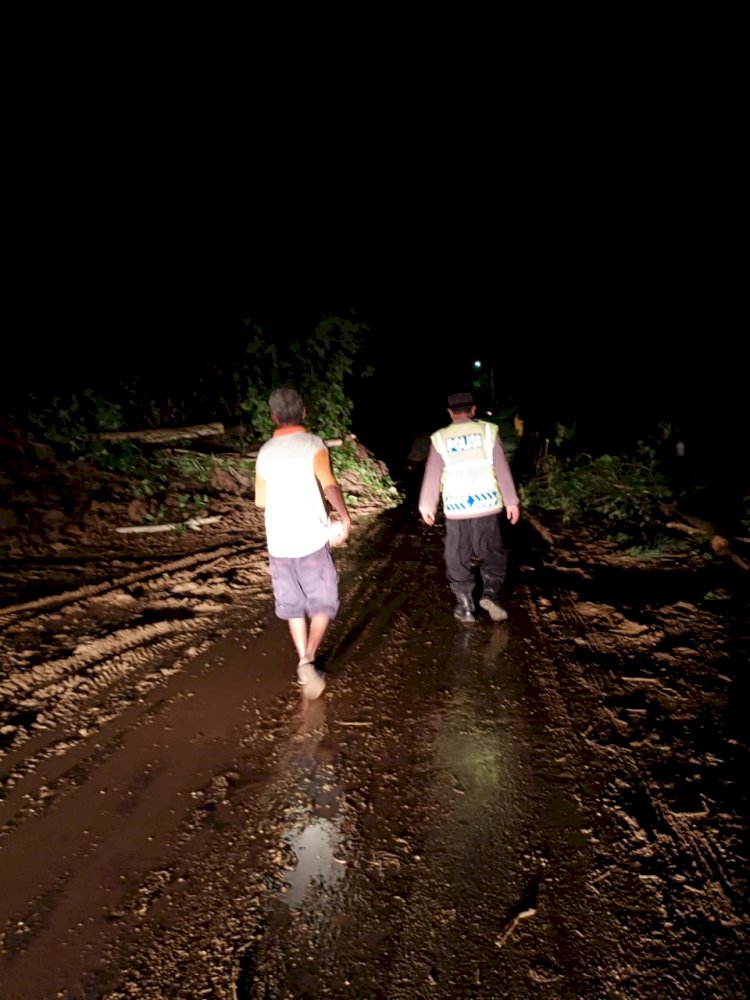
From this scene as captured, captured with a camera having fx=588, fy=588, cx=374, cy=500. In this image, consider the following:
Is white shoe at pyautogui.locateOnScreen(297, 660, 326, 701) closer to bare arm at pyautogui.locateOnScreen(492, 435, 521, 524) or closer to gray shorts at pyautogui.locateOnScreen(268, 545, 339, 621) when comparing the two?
gray shorts at pyautogui.locateOnScreen(268, 545, 339, 621)

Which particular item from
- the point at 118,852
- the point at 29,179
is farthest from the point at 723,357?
the point at 29,179

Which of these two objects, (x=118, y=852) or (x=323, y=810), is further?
(x=323, y=810)

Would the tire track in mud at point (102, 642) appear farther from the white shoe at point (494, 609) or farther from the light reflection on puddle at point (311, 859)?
the white shoe at point (494, 609)

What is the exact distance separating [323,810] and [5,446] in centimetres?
659

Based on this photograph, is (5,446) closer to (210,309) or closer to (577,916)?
(210,309)

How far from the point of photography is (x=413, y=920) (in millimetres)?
2236

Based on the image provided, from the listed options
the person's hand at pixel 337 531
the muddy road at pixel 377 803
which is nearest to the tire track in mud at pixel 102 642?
the muddy road at pixel 377 803

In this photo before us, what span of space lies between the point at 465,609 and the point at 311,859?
2532 millimetres

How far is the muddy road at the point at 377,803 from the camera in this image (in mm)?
2090

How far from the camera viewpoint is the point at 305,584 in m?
3.73

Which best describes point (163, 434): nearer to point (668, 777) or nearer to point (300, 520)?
point (300, 520)

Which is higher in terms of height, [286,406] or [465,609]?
[286,406]

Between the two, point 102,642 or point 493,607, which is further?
point 493,607

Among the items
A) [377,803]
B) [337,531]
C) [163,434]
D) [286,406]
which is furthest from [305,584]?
[163,434]
